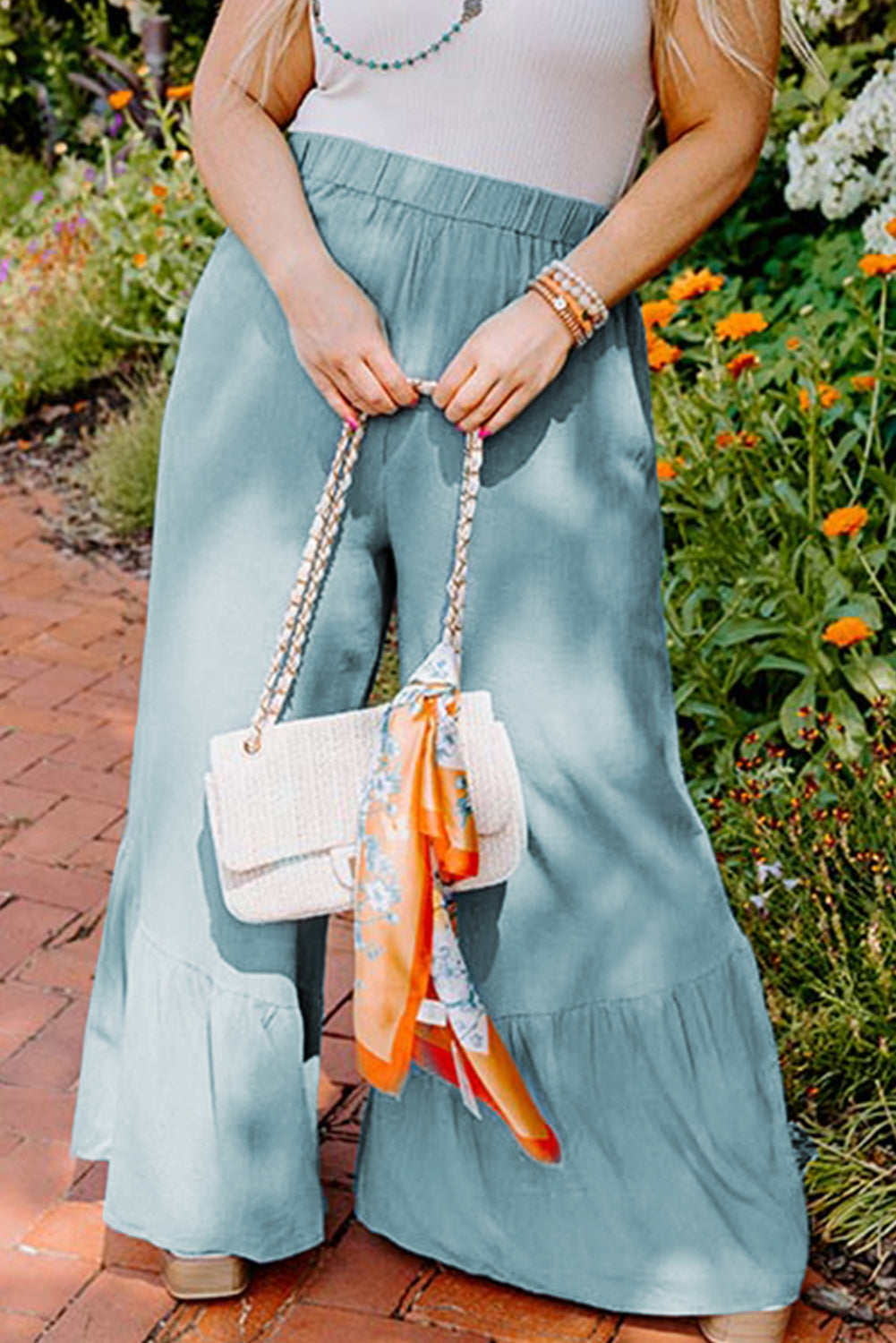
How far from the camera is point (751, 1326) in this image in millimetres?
2582

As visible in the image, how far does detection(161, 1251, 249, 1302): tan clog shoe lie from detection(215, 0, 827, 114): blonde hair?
1.41 meters

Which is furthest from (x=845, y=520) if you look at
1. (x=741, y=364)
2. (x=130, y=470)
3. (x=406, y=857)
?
(x=130, y=470)

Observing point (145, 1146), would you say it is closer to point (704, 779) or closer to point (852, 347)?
point (704, 779)

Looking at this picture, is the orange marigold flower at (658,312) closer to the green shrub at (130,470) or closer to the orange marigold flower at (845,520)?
the orange marigold flower at (845,520)

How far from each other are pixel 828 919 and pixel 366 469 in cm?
119

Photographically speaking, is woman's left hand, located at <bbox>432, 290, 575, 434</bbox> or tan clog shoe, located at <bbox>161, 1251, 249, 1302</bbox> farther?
tan clog shoe, located at <bbox>161, 1251, 249, 1302</bbox>

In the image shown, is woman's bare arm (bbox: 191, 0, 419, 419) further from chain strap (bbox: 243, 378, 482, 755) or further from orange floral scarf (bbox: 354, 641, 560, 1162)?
orange floral scarf (bbox: 354, 641, 560, 1162)

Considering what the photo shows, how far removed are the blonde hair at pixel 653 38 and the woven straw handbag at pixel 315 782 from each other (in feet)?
1.37

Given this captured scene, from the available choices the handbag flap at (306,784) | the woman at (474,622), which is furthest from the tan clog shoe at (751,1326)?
the handbag flap at (306,784)

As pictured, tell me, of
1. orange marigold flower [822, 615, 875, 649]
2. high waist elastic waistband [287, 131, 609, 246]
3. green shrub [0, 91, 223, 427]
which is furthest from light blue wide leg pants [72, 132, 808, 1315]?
green shrub [0, 91, 223, 427]

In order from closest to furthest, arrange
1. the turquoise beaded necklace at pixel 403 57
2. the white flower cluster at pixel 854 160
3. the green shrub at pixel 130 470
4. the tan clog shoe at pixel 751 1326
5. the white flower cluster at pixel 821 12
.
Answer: the turquoise beaded necklace at pixel 403 57 < the tan clog shoe at pixel 751 1326 < the white flower cluster at pixel 821 12 < the white flower cluster at pixel 854 160 < the green shrub at pixel 130 470

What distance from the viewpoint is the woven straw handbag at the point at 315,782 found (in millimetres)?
2301

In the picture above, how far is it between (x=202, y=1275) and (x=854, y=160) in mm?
3474

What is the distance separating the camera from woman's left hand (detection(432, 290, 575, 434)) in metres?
2.22
